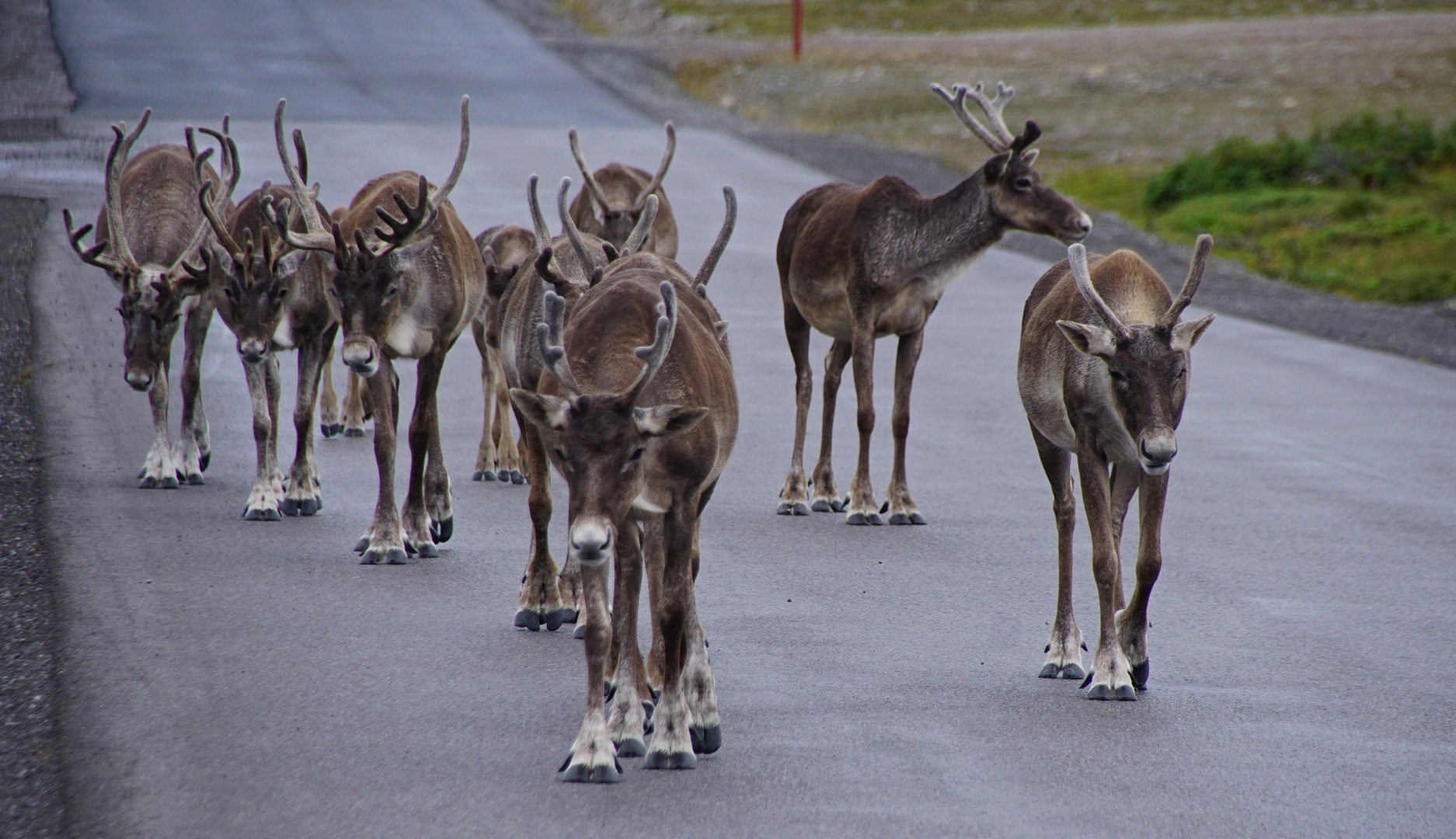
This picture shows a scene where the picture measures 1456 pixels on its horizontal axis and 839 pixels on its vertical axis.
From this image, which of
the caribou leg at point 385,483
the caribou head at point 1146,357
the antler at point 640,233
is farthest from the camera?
the caribou leg at point 385,483

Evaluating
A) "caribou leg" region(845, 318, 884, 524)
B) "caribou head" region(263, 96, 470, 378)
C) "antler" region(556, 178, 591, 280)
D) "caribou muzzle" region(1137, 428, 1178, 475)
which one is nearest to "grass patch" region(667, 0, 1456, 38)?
"caribou leg" region(845, 318, 884, 524)

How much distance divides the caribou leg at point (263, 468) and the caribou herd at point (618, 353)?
2 centimetres

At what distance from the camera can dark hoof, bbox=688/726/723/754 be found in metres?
6.59

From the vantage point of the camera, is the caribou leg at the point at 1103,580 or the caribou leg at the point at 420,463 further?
the caribou leg at the point at 420,463

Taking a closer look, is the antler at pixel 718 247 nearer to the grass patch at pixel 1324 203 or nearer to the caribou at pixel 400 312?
the caribou at pixel 400 312

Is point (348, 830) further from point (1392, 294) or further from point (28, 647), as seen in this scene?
point (1392, 294)

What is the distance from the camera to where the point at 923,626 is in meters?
8.58

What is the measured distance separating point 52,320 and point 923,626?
10.8 meters

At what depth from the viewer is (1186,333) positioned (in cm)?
722

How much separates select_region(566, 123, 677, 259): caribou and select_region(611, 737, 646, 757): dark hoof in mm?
6571

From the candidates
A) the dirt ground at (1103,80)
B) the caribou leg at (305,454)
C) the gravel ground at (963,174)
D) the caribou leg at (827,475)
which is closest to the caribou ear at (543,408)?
the caribou leg at (305,454)

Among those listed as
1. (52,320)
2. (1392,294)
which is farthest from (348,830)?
(1392,294)

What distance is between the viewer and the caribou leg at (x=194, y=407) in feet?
36.9

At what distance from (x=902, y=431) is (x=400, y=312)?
357cm
